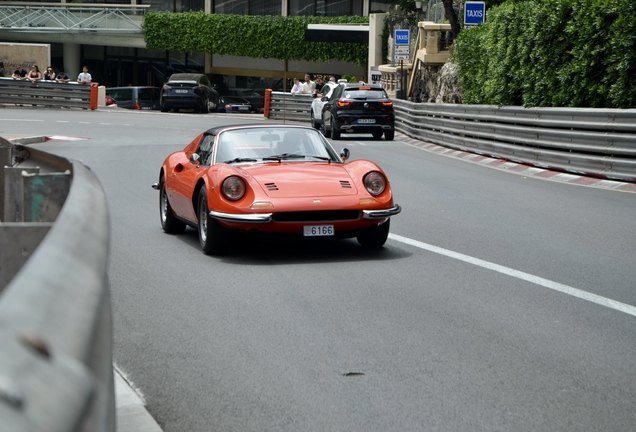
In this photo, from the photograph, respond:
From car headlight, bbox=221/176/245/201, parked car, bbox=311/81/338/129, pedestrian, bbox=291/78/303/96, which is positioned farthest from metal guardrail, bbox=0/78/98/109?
car headlight, bbox=221/176/245/201

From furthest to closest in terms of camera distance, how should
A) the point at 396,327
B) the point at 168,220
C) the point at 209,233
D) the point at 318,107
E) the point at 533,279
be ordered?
the point at 318,107 → the point at 168,220 → the point at 209,233 → the point at 533,279 → the point at 396,327

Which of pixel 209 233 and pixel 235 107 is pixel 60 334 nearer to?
pixel 209 233

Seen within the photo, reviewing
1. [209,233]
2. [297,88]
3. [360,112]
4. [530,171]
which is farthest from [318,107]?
[209,233]

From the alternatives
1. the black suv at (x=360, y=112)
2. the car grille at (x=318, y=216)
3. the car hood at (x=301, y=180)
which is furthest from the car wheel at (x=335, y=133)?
the car grille at (x=318, y=216)

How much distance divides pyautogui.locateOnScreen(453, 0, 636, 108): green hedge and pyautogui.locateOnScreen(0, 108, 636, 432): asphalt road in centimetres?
576

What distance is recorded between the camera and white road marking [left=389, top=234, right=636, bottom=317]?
7.10 metres

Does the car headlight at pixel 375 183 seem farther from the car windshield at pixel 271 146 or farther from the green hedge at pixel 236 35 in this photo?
the green hedge at pixel 236 35

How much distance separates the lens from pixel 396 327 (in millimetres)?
6488

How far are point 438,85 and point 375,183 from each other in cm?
2630

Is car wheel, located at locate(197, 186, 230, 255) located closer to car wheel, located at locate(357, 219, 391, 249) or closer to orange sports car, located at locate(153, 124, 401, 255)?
orange sports car, located at locate(153, 124, 401, 255)

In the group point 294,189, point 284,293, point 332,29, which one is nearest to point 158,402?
point 284,293

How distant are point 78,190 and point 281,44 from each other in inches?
2226

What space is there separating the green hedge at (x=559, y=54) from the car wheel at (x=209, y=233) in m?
10.2

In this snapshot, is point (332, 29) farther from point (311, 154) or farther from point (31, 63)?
point (311, 154)
